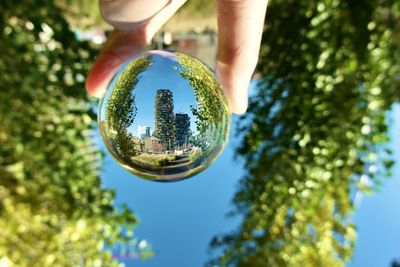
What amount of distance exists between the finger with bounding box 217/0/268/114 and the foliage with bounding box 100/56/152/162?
0.20 metres

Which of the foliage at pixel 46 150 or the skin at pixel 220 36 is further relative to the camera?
the foliage at pixel 46 150

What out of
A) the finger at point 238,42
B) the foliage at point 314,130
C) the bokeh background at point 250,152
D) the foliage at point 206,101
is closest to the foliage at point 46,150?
the bokeh background at point 250,152

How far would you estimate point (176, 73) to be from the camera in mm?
757

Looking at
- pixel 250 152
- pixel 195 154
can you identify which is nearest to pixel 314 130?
pixel 250 152

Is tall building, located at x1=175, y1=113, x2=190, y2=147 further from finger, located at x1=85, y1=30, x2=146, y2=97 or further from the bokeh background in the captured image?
the bokeh background

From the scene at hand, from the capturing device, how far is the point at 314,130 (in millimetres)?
1984

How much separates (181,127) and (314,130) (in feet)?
4.44

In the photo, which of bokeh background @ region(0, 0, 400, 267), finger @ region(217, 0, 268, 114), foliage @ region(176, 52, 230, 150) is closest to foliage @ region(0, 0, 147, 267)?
bokeh background @ region(0, 0, 400, 267)

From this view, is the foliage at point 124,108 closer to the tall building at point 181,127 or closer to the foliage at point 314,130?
the tall building at point 181,127

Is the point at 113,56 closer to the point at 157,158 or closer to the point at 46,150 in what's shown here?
the point at 157,158

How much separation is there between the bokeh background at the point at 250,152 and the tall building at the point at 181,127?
1.10 metres

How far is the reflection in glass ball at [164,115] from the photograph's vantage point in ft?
2.40

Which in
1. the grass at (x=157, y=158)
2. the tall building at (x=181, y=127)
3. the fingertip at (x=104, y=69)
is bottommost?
the grass at (x=157, y=158)

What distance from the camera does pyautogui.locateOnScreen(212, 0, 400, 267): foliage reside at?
1.95 meters
